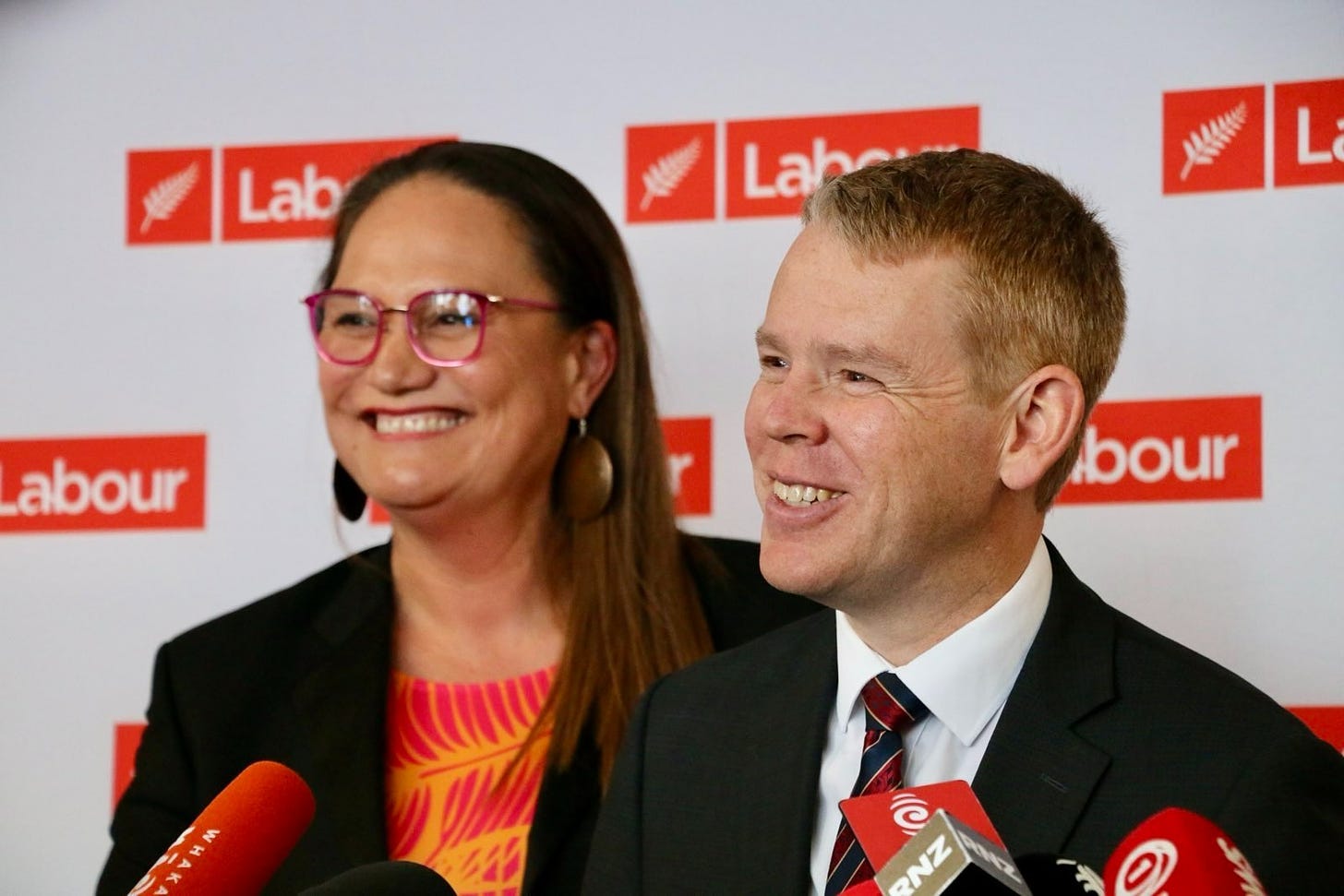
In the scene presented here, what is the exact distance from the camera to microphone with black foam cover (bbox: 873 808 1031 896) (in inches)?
42.8

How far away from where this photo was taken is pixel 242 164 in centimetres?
381

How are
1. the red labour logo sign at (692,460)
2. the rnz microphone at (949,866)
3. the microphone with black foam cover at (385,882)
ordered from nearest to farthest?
the rnz microphone at (949,866), the microphone with black foam cover at (385,882), the red labour logo sign at (692,460)

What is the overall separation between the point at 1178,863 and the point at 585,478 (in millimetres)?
1924

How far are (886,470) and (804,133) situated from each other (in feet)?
5.40

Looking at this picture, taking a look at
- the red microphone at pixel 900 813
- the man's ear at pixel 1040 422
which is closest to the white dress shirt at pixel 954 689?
the man's ear at pixel 1040 422

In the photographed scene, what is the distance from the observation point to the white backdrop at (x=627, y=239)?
10.2 ft

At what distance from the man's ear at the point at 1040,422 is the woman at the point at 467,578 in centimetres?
98

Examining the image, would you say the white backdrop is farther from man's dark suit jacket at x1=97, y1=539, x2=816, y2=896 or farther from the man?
the man

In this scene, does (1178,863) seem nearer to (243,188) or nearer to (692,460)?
(692,460)

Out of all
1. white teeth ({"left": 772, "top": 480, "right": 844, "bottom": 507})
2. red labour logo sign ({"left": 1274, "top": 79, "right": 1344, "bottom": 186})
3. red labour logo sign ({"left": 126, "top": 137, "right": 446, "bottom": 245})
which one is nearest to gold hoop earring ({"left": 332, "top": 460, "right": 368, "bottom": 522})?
red labour logo sign ({"left": 126, "top": 137, "right": 446, "bottom": 245})

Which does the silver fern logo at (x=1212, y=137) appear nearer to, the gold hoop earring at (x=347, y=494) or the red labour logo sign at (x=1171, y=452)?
the red labour logo sign at (x=1171, y=452)

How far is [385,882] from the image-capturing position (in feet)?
4.94

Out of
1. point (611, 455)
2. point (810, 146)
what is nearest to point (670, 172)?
point (810, 146)

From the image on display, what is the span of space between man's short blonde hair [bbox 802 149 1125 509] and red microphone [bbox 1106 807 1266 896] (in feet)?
2.81
